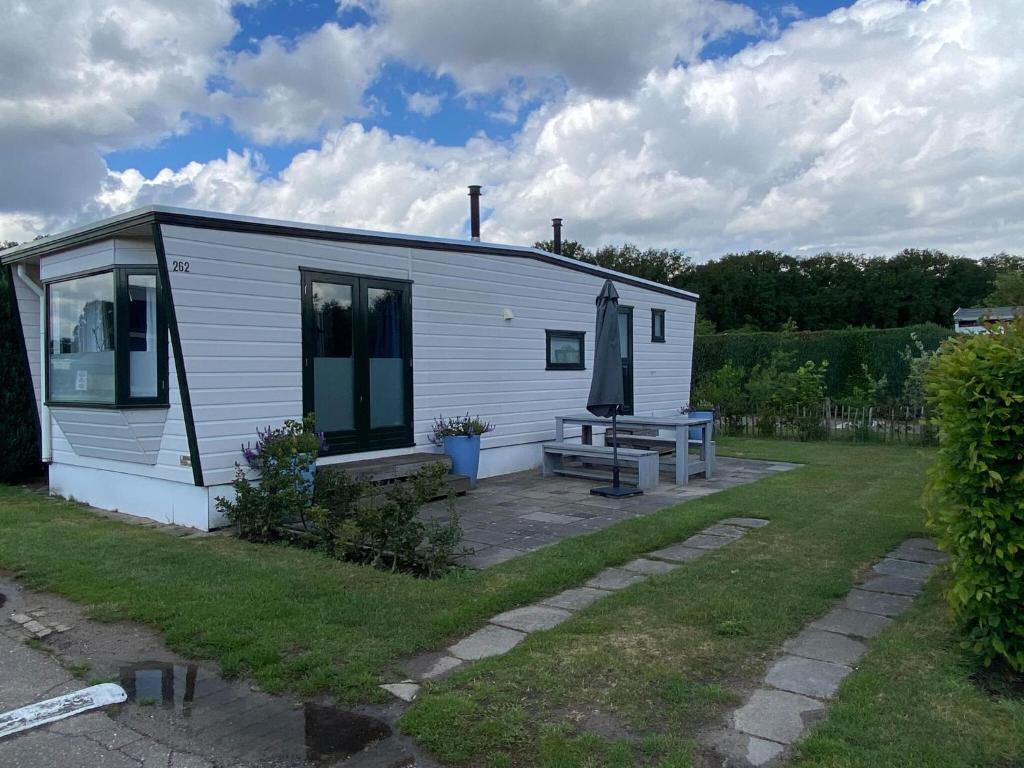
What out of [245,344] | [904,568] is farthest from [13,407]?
[904,568]

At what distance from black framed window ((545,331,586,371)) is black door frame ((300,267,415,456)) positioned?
9.19ft

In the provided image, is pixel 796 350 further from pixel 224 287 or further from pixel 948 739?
pixel 948 739

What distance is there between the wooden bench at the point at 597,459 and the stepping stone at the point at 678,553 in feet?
9.11

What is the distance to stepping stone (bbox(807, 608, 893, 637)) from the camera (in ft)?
13.5

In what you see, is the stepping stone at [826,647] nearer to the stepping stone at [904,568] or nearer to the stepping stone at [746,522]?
the stepping stone at [904,568]

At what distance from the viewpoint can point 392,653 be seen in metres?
3.83

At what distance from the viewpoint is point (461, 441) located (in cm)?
877

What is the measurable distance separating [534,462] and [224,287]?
5310 mm

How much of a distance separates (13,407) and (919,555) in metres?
10.4

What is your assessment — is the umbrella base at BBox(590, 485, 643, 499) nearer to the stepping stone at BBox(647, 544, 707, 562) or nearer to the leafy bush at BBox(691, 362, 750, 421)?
the stepping stone at BBox(647, 544, 707, 562)

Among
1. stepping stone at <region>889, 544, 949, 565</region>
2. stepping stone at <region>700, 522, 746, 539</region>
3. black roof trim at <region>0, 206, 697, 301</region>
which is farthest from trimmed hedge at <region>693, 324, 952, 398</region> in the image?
stepping stone at <region>889, 544, 949, 565</region>

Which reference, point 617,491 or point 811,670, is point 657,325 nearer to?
point 617,491

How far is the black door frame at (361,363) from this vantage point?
24.8ft

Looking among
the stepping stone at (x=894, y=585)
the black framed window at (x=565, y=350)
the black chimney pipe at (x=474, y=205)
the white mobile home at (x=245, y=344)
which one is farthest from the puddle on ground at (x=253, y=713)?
the black chimney pipe at (x=474, y=205)
